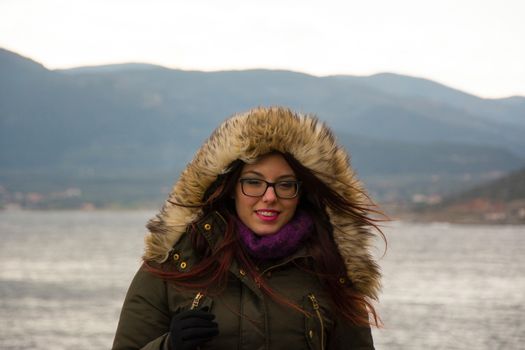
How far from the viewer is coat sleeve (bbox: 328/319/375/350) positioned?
3469 mm

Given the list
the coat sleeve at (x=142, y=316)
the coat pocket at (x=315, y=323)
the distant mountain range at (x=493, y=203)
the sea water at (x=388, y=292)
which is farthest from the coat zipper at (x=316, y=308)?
the distant mountain range at (x=493, y=203)

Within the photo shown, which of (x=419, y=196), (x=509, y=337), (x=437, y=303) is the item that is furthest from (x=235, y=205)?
(x=419, y=196)

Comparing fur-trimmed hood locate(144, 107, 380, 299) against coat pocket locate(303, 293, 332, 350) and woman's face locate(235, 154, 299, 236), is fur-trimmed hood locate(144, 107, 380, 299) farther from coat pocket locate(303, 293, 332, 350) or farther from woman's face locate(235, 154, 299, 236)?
coat pocket locate(303, 293, 332, 350)

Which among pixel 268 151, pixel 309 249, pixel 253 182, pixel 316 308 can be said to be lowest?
pixel 316 308

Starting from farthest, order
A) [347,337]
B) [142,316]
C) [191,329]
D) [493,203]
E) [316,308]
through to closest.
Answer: [493,203] → [347,337] → [316,308] → [142,316] → [191,329]

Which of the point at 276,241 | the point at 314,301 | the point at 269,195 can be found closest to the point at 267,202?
the point at 269,195

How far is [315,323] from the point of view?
3348 mm

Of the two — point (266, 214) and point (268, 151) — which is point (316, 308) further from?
point (268, 151)

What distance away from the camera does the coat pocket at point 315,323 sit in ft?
10.9

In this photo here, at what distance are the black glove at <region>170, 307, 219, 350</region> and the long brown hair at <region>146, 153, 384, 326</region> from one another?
17 cm

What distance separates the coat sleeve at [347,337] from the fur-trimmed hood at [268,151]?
0.13m

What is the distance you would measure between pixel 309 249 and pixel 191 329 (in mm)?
568

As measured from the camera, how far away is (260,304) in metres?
3.31

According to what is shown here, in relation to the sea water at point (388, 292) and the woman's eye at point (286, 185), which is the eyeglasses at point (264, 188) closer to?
the woman's eye at point (286, 185)
